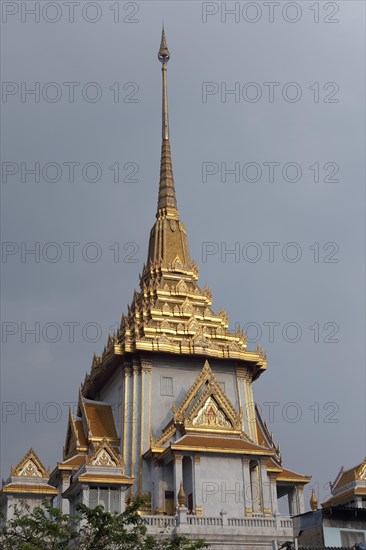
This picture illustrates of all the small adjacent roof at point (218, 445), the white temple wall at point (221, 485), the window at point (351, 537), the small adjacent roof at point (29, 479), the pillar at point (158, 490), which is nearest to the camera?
the window at point (351, 537)

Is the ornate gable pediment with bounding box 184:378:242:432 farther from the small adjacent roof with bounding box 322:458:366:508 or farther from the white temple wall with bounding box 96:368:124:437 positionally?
the small adjacent roof with bounding box 322:458:366:508

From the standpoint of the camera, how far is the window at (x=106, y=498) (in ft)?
114

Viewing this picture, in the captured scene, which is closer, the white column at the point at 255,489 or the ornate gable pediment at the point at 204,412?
the white column at the point at 255,489

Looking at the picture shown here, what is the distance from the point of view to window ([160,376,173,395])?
144 ft

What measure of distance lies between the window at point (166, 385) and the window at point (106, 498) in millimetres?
9203

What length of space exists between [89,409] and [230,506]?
985 centimetres

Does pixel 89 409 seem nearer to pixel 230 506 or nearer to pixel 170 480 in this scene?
pixel 170 480

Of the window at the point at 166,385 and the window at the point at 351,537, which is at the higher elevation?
the window at the point at 166,385

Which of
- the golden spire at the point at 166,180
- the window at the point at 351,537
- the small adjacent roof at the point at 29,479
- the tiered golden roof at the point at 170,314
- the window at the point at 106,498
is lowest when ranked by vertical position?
the window at the point at 351,537

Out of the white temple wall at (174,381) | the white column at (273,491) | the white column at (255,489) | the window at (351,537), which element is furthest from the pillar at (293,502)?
the window at (351,537)

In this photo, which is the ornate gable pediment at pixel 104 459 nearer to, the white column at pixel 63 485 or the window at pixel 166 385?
the white column at pixel 63 485

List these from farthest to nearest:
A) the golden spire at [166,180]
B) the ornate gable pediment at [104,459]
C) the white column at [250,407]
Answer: the golden spire at [166,180] < the white column at [250,407] < the ornate gable pediment at [104,459]

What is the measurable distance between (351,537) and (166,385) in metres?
15.9

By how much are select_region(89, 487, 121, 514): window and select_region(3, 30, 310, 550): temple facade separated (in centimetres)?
4
